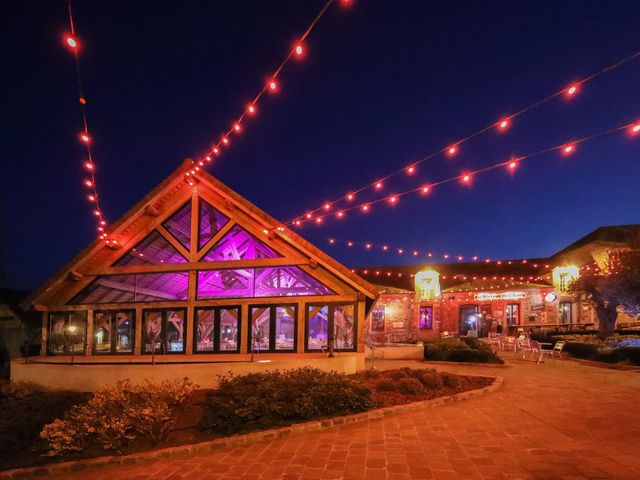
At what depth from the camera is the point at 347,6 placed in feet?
19.1

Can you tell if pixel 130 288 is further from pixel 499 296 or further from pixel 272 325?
pixel 499 296

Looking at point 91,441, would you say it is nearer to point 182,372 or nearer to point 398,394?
point 182,372

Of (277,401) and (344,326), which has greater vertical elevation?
(344,326)

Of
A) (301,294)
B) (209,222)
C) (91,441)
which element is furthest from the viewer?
(209,222)

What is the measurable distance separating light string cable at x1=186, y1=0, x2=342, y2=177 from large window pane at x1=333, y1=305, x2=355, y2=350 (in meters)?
5.14

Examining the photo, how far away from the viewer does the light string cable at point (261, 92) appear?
19.6 feet

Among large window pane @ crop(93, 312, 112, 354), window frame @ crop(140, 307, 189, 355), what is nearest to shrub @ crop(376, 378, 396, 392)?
window frame @ crop(140, 307, 189, 355)

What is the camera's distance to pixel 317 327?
12859mm

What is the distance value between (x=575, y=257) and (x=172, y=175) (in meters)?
20.7

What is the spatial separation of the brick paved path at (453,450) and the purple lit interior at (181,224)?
8.59 m

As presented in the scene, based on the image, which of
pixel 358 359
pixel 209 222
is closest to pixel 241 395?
A: pixel 358 359

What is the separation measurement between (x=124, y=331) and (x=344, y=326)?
678 cm

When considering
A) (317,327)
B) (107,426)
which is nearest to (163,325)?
(317,327)

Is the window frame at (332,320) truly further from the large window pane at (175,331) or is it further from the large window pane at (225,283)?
the large window pane at (175,331)
